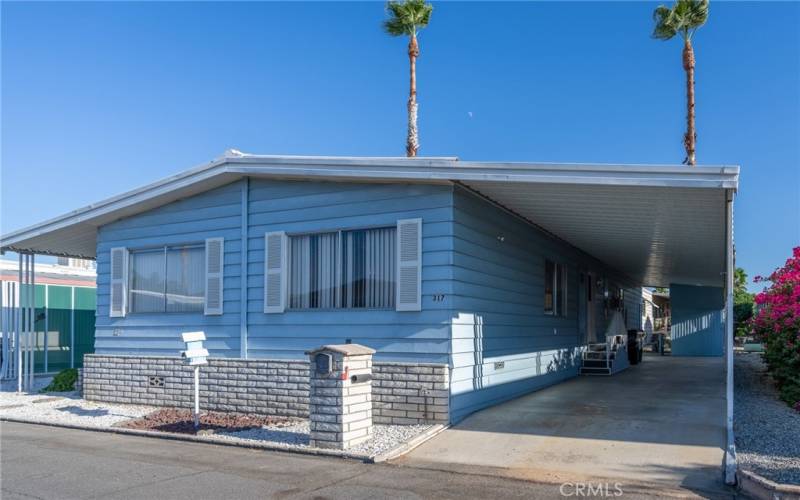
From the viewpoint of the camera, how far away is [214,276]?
1177cm

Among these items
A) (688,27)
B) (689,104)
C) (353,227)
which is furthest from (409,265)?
(688,27)

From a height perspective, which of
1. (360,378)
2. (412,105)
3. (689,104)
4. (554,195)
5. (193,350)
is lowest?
(360,378)

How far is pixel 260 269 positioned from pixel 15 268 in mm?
12716

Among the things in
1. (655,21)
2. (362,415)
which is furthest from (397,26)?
(362,415)

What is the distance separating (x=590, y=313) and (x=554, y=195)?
8769 mm

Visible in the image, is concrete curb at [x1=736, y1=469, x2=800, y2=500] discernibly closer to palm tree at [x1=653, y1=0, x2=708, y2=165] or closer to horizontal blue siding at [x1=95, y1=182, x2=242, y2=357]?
horizontal blue siding at [x1=95, y1=182, x2=242, y2=357]

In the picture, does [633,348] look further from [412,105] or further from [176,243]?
[176,243]

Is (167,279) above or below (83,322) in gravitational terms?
above

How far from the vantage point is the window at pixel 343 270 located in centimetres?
1015

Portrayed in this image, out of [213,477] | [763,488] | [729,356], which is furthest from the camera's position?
[729,356]

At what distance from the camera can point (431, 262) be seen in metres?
Answer: 9.61

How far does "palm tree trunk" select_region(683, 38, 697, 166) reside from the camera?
1884 centimetres

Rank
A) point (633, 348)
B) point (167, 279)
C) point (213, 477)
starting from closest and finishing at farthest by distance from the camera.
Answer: point (213, 477)
point (167, 279)
point (633, 348)

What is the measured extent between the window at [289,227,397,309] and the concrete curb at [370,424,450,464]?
74.6 inches
